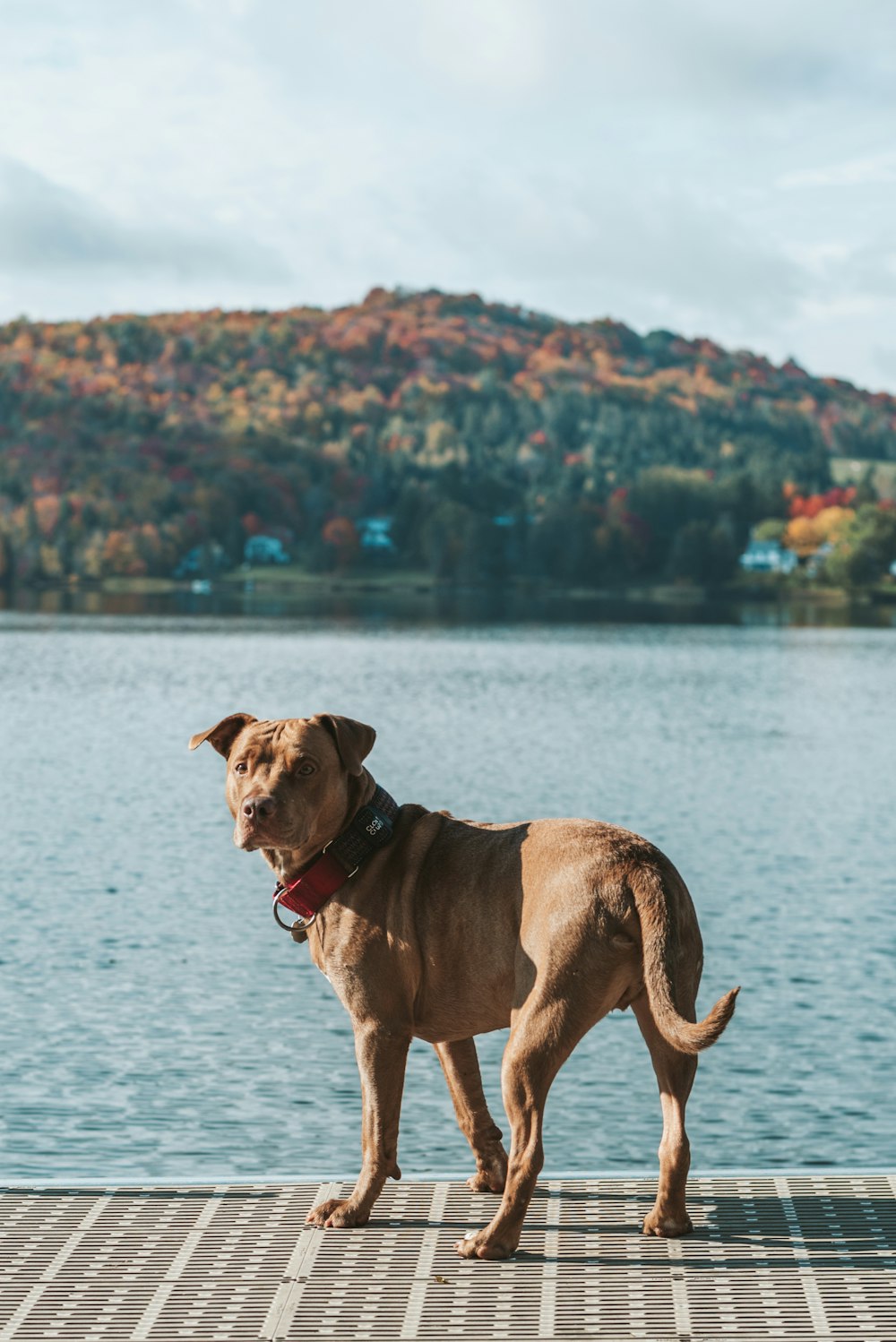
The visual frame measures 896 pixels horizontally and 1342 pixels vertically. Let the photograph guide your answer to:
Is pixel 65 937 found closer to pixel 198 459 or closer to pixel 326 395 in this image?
pixel 198 459

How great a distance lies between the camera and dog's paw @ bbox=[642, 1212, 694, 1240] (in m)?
5.91

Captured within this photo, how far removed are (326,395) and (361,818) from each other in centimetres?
18983

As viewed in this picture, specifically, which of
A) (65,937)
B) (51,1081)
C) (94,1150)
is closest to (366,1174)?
(94,1150)

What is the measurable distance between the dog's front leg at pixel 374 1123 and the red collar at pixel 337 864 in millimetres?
459

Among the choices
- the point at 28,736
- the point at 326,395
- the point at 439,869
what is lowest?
the point at 28,736

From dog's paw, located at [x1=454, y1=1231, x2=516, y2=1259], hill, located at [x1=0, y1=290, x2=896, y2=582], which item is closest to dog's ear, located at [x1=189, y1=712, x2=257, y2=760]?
dog's paw, located at [x1=454, y1=1231, x2=516, y2=1259]

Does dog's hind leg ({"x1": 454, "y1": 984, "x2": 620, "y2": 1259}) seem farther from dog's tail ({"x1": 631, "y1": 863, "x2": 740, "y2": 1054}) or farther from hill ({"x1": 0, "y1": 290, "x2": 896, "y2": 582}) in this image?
hill ({"x1": 0, "y1": 290, "x2": 896, "y2": 582})

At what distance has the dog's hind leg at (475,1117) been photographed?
648 cm

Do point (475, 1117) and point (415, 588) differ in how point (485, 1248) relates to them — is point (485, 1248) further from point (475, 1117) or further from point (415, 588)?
point (415, 588)

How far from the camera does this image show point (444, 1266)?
569 cm

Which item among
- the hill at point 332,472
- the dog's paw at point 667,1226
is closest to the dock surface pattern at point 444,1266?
the dog's paw at point 667,1226

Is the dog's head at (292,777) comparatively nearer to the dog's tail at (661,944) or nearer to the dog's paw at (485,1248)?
the dog's tail at (661,944)

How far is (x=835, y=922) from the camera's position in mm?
16969

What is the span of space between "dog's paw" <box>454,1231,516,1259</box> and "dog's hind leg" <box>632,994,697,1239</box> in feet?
1.68
